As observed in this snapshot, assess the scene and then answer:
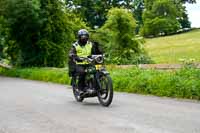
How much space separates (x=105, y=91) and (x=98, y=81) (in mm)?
296

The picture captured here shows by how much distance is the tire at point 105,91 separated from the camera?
1184 centimetres

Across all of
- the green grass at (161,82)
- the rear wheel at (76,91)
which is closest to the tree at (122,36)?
the green grass at (161,82)

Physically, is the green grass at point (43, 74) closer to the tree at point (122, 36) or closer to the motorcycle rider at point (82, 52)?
the tree at point (122, 36)

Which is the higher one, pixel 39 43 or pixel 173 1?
pixel 173 1

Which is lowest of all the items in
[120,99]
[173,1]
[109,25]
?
[120,99]

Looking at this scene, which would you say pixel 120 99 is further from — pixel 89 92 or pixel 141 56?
pixel 141 56

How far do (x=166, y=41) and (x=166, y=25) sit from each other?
66.8 ft

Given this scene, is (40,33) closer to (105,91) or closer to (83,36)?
(83,36)

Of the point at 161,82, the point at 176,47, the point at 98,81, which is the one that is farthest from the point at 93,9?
the point at 98,81

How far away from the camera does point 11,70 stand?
31828 mm

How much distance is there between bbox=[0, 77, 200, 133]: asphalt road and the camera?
8.74 metres

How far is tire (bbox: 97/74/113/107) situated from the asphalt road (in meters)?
0.16

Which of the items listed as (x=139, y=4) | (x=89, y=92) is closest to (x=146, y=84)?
(x=89, y=92)

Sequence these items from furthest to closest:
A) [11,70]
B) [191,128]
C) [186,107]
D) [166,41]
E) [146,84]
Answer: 1. [166,41]
2. [11,70]
3. [146,84]
4. [186,107]
5. [191,128]
